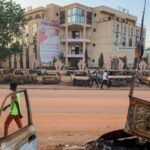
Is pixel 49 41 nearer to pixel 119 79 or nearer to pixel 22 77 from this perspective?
pixel 22 77

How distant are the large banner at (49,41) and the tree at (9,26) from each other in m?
18.4

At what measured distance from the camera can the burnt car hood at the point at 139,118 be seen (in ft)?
14.0

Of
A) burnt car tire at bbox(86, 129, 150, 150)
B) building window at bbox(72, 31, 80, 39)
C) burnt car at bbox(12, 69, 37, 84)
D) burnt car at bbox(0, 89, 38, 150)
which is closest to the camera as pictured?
burnt car at bbox(0, 89, 38, 150)

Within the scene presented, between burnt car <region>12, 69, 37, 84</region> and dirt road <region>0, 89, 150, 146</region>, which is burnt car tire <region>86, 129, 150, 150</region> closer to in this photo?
dirt road <region>0, 89, 150, 146</region>

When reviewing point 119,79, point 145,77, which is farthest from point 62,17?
point 119,79

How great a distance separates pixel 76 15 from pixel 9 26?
86.7 ft

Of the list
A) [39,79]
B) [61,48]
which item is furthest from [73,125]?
[61,48]

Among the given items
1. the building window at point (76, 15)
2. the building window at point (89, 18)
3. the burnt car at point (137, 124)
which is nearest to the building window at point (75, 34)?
the building window at point (76, 15)

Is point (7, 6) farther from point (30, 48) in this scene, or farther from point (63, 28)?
point (63, 28)

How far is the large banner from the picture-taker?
54719 mm

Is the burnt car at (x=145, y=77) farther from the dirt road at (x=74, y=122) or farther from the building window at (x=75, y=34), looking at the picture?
the building window at (x=75, y=34)

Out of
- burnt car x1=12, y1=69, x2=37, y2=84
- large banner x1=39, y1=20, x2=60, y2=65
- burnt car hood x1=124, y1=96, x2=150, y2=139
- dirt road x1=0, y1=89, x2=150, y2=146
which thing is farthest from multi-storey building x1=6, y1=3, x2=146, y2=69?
burnt car hood x1=124, y1=96, x2=150, y2=139

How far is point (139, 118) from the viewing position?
4.33m

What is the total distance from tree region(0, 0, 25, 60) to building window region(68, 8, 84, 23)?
81.7 ft
